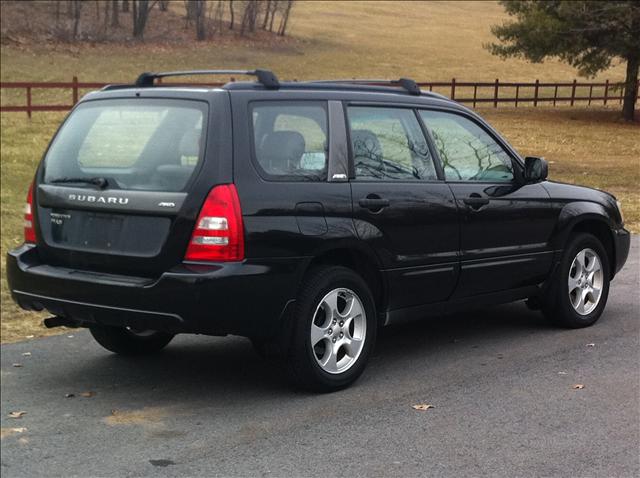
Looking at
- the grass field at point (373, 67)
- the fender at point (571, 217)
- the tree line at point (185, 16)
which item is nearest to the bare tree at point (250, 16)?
the tree line at point (185, 16)

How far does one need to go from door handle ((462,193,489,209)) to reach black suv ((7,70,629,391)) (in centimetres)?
2

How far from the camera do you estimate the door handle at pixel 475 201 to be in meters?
6.65

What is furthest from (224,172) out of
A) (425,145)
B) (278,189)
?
(425,145)

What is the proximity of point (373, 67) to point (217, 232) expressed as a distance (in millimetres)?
53584

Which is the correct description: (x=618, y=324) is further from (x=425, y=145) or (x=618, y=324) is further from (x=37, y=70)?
(x=37, y=70)

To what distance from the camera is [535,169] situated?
7098mm

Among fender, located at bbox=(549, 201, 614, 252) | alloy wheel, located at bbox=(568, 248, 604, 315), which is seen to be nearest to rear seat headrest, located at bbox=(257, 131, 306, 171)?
fender, located at bbox=(549, 201, 614, 252)

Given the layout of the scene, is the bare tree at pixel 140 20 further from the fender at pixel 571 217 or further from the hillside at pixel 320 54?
the fender at pixel 571 217

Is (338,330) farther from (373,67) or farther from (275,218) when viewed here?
(373,67)

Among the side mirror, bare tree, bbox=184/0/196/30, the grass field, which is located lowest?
the grass field

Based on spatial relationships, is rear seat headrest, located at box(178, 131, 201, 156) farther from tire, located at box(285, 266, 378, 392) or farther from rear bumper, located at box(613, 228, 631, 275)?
rear bumper, located at box(613, 228, 631, 275)

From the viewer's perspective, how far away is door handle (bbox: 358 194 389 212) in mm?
6027

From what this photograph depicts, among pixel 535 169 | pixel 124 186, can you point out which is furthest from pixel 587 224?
pixel 124 186

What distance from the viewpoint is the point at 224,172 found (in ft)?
17.8
